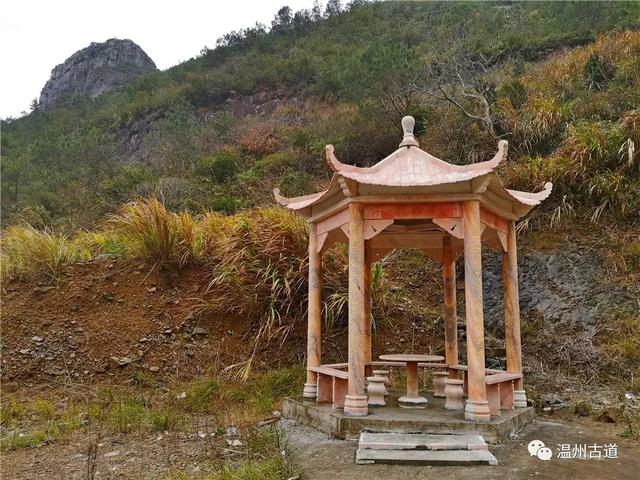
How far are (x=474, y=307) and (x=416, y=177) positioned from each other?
1.35 m

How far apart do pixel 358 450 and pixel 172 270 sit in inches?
229

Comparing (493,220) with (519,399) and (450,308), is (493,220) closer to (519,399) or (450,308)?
(450,308)

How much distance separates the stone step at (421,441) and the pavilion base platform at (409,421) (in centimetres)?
10

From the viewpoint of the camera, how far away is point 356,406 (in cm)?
511

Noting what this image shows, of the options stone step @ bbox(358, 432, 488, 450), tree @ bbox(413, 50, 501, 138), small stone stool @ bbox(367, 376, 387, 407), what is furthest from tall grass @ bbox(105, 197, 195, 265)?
tree @ bbox(413, 50, 501, 138)

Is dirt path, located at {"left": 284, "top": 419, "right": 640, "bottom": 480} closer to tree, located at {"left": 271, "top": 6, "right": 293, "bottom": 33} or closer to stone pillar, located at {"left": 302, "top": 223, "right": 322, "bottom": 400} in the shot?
stone pillar, located at {"left": 302, "top": 223, "right": 322, "bottom": 400}

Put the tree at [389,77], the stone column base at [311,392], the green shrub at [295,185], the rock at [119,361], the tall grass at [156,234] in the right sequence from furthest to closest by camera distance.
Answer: the tree at [389,77] < the green shrub at [295,185] < the tall grass at [156,234] < the rock at [119,361] < the stone column base at [311,392]

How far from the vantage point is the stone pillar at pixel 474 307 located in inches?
197

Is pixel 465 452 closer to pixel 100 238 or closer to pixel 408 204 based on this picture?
pixel 408 204

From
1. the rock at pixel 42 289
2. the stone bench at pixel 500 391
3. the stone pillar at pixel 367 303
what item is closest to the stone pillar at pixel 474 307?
the stone bench at pixel 500 391

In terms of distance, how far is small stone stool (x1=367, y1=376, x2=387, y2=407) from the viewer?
224 inches

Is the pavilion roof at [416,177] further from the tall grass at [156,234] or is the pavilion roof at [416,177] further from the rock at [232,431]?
the tall grass at [156,234]

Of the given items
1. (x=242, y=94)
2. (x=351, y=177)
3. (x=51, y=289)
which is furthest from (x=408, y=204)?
(x=242, y=94)

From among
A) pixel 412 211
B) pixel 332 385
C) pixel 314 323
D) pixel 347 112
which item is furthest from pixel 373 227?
pixel 347 112
